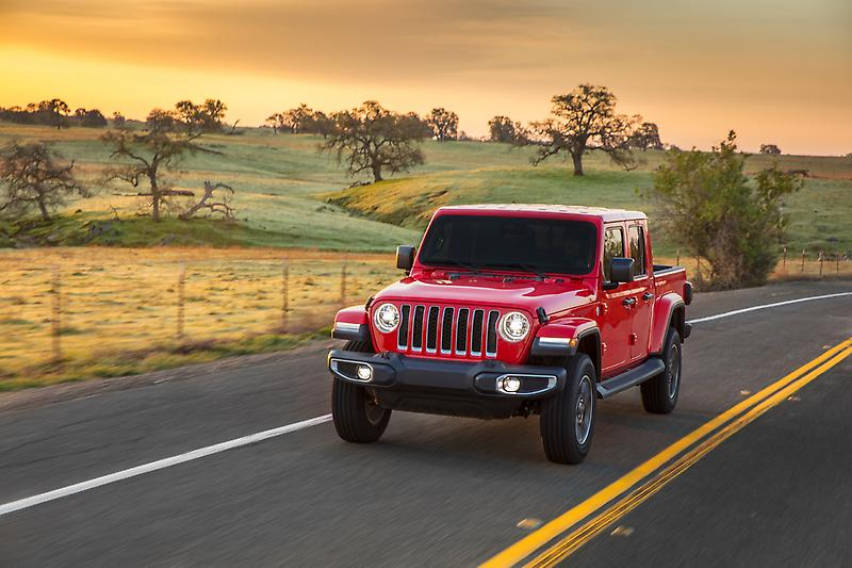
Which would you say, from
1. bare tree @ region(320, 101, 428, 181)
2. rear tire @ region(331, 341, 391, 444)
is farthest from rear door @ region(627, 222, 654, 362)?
bare tree @ region(320, 101, 428, 181)

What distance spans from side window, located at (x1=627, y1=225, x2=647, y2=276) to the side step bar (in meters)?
0.82

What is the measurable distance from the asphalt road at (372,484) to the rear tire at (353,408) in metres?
0.12

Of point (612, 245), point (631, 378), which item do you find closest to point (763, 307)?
point (631, 378)

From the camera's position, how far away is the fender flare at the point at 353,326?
27.1 ft

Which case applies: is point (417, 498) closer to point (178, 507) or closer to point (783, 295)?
point (178, 507)

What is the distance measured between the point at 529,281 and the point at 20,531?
4.23m

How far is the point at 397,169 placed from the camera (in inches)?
4112

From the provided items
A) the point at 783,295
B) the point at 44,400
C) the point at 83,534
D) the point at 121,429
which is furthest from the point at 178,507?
the point at 783,295

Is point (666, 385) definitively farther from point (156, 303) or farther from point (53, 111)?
point (53, 111)

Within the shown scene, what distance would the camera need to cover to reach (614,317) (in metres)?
9.29

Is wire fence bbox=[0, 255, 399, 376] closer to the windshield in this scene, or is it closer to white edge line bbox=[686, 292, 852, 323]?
the windshield

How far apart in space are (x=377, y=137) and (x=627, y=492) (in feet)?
324

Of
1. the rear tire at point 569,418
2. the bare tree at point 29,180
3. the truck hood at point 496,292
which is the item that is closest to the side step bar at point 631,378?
the rear tire at point 569,418

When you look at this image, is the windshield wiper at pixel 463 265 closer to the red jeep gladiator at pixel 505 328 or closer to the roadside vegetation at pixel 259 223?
the red jeep gladiator at pixel 505 328
